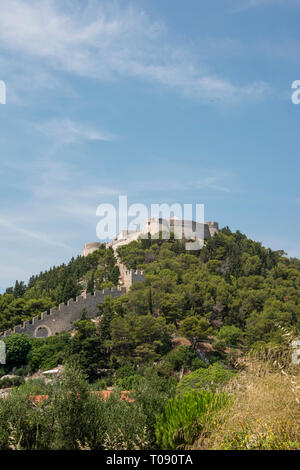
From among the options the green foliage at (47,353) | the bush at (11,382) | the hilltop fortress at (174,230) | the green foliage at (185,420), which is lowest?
the bush at (11,382)

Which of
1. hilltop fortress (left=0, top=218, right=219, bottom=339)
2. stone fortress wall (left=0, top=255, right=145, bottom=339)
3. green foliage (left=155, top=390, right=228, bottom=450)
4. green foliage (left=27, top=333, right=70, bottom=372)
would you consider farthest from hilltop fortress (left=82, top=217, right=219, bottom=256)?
green foliage (left=155, top=390, right=228, bottom=450)

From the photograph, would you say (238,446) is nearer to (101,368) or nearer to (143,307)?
(101,368)

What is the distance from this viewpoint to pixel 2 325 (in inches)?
1406

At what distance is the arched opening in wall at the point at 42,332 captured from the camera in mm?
34834

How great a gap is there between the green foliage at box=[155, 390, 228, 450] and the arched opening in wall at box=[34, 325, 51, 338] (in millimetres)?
25144

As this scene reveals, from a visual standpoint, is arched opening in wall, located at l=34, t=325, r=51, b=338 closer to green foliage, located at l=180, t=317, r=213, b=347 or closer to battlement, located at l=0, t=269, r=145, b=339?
battlement, located at l=0, t=269, r=145, b=339

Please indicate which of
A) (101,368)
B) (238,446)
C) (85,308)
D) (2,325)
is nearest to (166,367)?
(101,368)

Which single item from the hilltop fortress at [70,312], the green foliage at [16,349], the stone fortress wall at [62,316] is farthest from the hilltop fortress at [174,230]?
the green foliage at [16,349]

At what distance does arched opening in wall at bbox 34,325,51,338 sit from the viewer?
34.8 meters

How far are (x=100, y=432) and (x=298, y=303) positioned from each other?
31513 mm

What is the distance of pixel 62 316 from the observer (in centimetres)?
3628

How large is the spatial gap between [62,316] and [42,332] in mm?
2064

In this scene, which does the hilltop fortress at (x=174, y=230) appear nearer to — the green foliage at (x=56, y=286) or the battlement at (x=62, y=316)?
the green foliage at (x=56, y=286)

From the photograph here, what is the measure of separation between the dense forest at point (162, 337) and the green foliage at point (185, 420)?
0.08 feet
